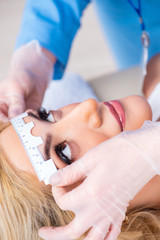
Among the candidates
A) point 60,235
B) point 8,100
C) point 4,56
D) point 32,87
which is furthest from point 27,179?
point 4,56

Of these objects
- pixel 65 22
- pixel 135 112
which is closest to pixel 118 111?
pixel 135 112

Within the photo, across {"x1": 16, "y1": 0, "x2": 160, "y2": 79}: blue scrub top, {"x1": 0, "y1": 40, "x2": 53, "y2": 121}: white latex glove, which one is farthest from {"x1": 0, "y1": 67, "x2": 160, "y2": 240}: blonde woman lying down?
{"x1": 16, "y1": 0, "x2": 160, "y2": 79}: blue scrub top

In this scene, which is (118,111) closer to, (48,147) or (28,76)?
(48,147)

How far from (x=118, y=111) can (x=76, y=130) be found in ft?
0.51

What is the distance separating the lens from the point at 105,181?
0.73 m

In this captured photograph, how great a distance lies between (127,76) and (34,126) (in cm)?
89

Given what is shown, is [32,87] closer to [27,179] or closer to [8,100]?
[8,100]

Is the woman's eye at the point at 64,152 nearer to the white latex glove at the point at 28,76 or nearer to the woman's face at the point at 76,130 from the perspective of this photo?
the woman's face at the point at 76,130

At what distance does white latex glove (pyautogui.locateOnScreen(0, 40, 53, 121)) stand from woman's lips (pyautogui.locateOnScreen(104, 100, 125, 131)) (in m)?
0.44

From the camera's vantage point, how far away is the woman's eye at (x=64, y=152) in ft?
2.82

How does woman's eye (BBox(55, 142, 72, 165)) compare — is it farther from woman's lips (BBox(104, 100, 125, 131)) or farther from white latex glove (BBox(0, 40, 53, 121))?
white latex glove (BBox(0, 40, 53, 121))

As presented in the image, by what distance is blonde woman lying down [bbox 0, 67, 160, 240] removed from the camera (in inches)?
34.3

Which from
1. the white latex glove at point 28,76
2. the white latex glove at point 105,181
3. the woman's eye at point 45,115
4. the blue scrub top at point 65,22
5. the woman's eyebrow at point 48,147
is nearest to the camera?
the white latex glove at point 105,181

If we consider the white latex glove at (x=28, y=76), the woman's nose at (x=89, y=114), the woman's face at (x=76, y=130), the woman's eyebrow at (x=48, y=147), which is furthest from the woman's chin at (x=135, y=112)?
the white latex glove at (x=28, y=76)
